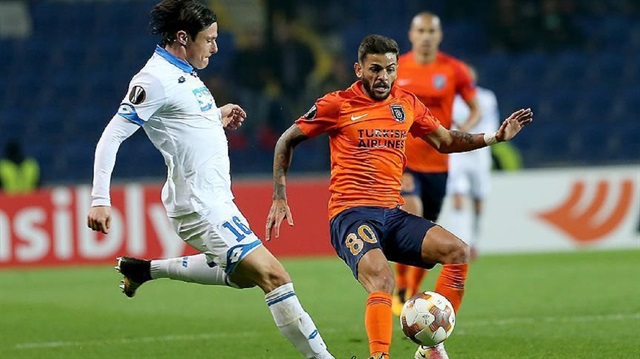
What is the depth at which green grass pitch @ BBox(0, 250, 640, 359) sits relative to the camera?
26.3ft

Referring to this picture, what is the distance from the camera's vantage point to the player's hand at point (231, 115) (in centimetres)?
693

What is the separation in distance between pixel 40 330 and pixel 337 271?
5.40m

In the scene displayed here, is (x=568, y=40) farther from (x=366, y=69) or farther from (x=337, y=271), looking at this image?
(x=366, y=69)

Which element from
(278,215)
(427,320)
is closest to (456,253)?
(427,320)

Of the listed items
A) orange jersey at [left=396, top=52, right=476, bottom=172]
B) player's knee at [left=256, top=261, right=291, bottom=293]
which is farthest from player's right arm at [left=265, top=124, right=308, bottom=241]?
orange jersey at [left=396, top=52, right=476, bottom=172]

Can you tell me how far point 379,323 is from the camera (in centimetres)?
647

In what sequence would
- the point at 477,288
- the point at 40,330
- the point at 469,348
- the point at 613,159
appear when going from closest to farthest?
the point at 469,348 < the point at 40,330 < the point at 477,288 < the point at 613,159

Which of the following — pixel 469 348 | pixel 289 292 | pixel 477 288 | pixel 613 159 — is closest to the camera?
pixel 289 292

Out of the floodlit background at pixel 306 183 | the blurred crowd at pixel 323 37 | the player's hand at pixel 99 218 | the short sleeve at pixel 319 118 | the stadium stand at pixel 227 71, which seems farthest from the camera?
the stadium stand at pixel 227 71

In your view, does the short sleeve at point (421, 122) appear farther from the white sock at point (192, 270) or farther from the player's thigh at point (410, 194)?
the player's thigh at point (410, 194)

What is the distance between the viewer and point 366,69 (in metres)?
7.04

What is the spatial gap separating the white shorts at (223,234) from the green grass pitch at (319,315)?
149 cm

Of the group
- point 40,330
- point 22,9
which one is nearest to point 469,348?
point 40,330

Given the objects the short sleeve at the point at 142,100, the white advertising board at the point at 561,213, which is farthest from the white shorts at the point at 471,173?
the short sleeve at the point at 142,100
